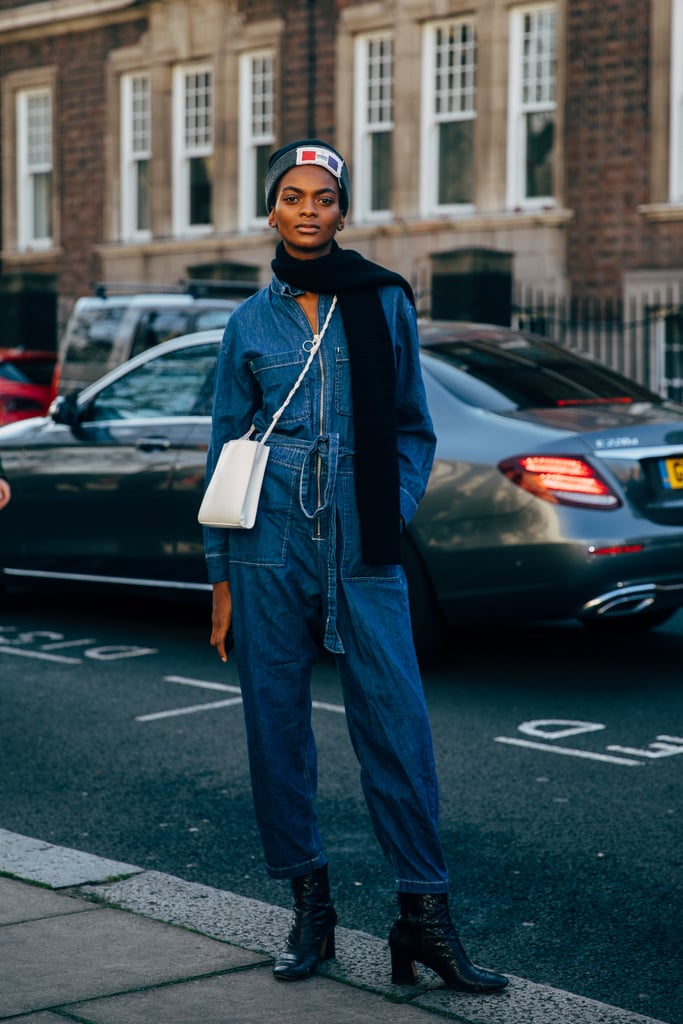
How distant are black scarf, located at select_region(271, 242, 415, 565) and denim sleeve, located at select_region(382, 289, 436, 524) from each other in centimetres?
6

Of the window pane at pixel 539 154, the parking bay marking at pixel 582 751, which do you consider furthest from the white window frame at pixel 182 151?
the parking bay marking at pixel 582 751

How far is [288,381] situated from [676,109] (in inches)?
652

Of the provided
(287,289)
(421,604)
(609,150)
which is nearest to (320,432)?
(287,289)

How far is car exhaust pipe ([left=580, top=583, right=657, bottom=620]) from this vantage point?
7855 mm

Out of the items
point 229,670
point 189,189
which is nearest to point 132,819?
point 229,670

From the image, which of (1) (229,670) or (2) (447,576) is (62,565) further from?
(2) (447,576)

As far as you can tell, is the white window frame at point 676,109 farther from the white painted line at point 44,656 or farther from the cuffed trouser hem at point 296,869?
the cuffed trouser hem at point 296,869

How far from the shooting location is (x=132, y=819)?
6.00 metres

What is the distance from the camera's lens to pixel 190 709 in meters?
7.80

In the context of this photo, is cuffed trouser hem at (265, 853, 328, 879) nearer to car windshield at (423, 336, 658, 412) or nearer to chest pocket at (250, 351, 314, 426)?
chest pocket at (250, 351, 314, 426)

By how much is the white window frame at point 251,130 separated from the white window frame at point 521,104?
465 centimetres

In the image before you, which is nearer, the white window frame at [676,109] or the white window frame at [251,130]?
the white window frame at [676,109]

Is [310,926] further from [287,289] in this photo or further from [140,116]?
[140,116]

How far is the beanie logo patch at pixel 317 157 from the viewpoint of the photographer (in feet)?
13.7
